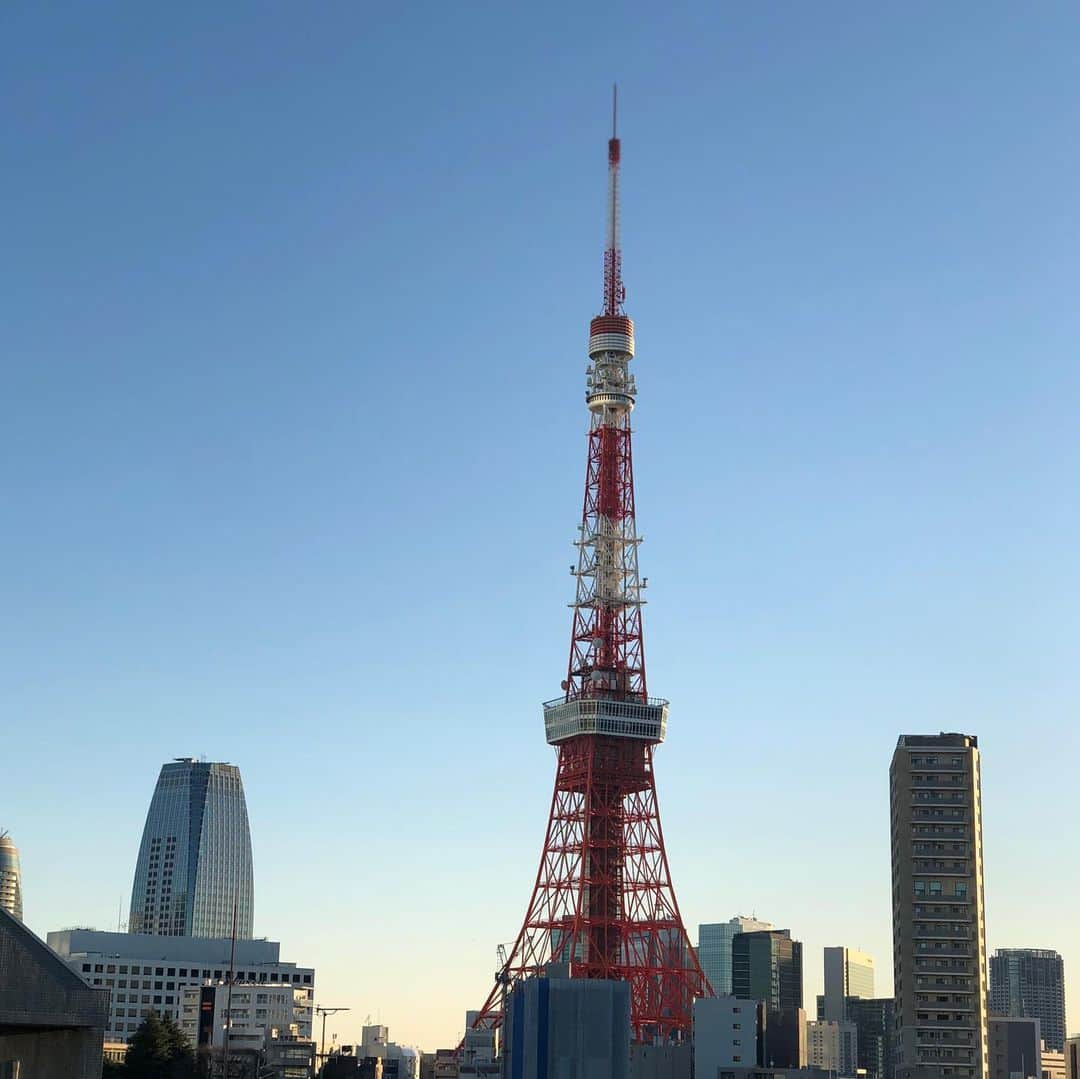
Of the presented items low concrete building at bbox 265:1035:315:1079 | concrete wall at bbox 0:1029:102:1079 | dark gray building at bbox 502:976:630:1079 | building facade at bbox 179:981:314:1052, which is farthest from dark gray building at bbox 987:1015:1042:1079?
concrete wall at bbox 0:1029:102:1079

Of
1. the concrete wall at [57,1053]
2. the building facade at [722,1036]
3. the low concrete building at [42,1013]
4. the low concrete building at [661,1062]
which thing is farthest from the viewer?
the building facade at [722,1036]

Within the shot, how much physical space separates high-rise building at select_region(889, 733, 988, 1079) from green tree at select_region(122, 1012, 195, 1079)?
5181 cm

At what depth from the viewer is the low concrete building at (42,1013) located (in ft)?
147

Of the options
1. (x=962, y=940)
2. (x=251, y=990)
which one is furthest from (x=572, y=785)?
(x=251, y=990)

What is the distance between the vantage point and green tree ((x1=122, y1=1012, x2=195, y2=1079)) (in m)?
117

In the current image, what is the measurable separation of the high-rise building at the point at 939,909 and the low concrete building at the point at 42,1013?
3421 inches

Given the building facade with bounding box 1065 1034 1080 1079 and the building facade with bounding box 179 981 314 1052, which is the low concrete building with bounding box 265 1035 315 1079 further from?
the building facade with bounding box 1065 1034 1080 1079

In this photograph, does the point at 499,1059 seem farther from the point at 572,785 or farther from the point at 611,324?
the point at 611,324

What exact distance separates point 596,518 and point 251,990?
7516cm

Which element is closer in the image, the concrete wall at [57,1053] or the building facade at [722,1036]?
the concrete wall at [57,1053]

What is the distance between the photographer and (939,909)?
417 feet

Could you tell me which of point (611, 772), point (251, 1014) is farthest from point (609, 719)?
point (251, 1014)

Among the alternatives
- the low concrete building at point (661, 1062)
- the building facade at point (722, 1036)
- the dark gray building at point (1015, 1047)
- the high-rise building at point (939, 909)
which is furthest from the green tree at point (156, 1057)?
the dark gray building at point (1015, 1047)

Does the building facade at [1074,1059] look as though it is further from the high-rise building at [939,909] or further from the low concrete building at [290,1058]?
the low concrete building at [290,1058]
